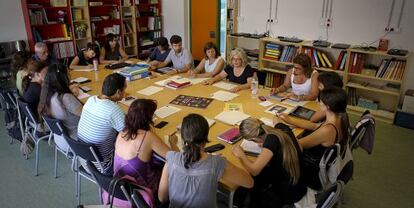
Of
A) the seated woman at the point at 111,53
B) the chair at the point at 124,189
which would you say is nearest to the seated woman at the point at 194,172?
the chair at the point at 124,189

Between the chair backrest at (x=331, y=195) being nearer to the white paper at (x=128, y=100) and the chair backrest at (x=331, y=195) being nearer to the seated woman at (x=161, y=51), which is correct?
the white paper at (x=128, y=100)

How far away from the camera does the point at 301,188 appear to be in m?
2.05

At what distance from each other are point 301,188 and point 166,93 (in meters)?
1.87

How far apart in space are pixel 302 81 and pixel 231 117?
3.67ft

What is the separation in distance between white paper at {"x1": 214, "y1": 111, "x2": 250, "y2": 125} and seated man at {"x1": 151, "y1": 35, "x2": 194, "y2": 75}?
1.69 m

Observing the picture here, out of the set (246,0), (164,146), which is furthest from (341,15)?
(164,146)

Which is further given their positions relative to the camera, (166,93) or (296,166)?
(166,93)

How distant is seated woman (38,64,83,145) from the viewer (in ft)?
8.84

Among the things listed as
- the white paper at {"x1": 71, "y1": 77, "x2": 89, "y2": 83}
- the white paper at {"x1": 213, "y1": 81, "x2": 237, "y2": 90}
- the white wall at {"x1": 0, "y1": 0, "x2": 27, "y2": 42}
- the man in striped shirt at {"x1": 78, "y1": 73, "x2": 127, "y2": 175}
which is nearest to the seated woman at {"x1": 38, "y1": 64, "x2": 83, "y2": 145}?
the man in striped shirt at {"x1": 78, "y1": 73, "x2": 127, "y2": 175}

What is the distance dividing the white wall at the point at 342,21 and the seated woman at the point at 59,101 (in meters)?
3.93

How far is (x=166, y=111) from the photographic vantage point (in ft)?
9.51

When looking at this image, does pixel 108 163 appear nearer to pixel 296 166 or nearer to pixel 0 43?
pixel 296 166

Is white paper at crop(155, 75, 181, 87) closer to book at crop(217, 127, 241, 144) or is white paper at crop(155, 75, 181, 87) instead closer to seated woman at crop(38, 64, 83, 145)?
seated woman at crop(38, 64, 83, 145)

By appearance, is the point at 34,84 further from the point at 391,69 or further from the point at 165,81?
the point at 391,69
